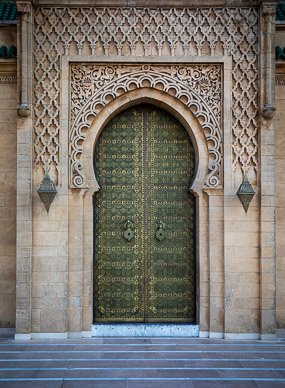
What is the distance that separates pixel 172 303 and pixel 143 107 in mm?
3627

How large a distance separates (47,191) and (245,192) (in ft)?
10.9

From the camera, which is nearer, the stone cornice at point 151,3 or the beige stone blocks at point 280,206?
the stone cornice at point 151,3

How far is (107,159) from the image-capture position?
7738mm

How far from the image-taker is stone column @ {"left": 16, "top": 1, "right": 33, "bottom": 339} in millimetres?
7066

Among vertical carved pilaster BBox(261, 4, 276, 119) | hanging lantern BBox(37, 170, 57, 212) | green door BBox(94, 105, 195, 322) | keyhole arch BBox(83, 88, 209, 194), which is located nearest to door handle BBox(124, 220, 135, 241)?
green door BBox(94, 105, 195, 322)

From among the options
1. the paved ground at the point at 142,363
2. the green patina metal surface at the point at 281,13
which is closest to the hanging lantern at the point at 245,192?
the paved ground at the point at 142,363

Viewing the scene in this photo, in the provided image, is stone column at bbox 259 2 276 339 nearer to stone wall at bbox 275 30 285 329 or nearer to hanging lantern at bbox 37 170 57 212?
stone wall at bbox 275 30 285 329

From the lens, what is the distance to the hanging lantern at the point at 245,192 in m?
7.11

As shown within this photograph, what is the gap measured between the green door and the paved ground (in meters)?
0.68

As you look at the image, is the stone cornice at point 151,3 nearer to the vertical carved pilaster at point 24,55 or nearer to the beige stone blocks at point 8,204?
the vertical carved pilaster at point 24,55

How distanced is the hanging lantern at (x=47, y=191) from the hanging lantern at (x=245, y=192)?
10.3 feet

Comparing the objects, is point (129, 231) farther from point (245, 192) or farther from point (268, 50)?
point (268, 50)

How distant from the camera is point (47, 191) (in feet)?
23.0

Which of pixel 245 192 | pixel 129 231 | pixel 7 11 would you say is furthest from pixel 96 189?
pixel 7 11
